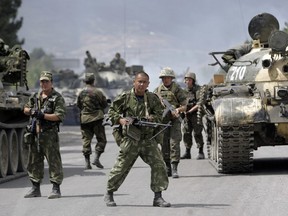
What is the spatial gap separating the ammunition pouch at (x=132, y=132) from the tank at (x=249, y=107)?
14.2 feet

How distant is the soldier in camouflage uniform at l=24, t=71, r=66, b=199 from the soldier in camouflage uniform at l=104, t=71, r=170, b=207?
1536 mm

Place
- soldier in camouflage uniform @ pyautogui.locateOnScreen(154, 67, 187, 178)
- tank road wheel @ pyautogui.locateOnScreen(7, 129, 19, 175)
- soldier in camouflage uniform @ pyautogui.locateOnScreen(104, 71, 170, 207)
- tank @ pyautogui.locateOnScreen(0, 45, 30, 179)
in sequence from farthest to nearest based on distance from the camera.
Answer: tank road wheel @ pyautogui.locateOnScreen(7, 129, 19, 175) → tank @ pyautogui.locateOnScreen(0, 45, 30, 179) → soldier in camouflage uniform @ pyautogui.locateOnScreen(154, 67, 187, 178) → soldier in camouflage uniform @ pyautogui.locateOnScreen(104, 71, 170, 207)

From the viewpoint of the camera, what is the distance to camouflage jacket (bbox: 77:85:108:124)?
21.1m

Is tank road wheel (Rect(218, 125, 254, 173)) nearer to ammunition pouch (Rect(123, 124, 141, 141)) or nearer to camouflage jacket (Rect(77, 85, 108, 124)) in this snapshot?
camouflage jacket (Rect(77, 85, 108, 124))

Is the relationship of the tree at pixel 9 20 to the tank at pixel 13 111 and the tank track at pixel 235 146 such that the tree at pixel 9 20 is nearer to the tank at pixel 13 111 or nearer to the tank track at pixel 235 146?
the tank at pixel 13 111

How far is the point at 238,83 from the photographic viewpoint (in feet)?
68.0

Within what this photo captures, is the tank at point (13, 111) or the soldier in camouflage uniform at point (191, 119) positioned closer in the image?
the tank at point (13, 111)

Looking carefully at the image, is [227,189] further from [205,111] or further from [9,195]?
[205,111]

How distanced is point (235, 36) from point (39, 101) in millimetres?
115942

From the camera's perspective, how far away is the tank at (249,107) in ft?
61.0

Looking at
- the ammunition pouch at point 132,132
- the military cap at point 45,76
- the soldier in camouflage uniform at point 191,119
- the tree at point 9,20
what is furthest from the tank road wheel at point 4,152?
the tree at point 9,20

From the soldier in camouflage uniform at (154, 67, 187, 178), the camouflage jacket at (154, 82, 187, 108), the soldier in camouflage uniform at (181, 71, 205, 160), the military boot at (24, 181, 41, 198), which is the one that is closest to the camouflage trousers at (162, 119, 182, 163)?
the soldier in camouflage uniform at (154, 67, 187, 178)

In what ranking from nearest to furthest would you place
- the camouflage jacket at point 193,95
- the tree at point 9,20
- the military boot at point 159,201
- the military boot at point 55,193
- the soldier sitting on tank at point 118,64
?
the military boot at point 159,201 < the military boot at point 55,193 < the camouflage jacket at point 193,95 < the tree at point 9,20 < the soldier sitting on tank at point 118,64

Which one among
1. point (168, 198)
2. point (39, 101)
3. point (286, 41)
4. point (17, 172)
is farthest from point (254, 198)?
point (17, 172)
